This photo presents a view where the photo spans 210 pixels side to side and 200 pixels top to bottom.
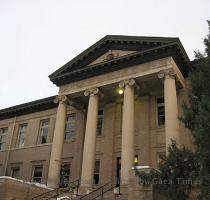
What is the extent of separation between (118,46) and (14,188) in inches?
451

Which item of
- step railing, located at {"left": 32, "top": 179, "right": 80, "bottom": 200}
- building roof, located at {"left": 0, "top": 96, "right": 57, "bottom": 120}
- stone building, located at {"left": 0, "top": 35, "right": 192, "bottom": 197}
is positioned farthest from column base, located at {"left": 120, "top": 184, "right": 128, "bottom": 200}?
building roof, located at {"left": 0, "top": 96, "right": 57, "bottom": 120}

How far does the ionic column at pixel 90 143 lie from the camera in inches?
819

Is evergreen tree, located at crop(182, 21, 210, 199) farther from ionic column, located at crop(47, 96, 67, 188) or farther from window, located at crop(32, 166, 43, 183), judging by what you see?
window, located at crop(32, 166, 43, 183)

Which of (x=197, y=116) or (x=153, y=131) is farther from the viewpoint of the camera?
(x=153, y=131)

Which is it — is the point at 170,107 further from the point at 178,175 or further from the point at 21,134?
the point at 21,134

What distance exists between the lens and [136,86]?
22.0 m

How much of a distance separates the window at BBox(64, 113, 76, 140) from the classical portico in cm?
231

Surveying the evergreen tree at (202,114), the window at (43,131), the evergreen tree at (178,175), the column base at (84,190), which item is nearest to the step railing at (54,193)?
the column base at (84,190)

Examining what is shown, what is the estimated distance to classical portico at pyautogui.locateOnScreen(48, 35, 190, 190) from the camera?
20078 millimetres

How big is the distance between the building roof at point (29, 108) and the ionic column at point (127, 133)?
9.71 m

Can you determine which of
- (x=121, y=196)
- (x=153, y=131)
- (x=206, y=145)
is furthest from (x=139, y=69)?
(x=206, y=145)

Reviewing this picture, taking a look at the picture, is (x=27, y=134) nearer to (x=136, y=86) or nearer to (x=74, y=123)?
(x=74, y=123)

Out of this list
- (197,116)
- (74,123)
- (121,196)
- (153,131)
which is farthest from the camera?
(74,123)

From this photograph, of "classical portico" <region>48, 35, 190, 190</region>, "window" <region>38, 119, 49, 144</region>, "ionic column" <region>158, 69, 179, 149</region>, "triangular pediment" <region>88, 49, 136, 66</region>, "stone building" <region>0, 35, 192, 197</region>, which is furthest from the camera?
"window" <region>38, 119, 49, 144</region>
